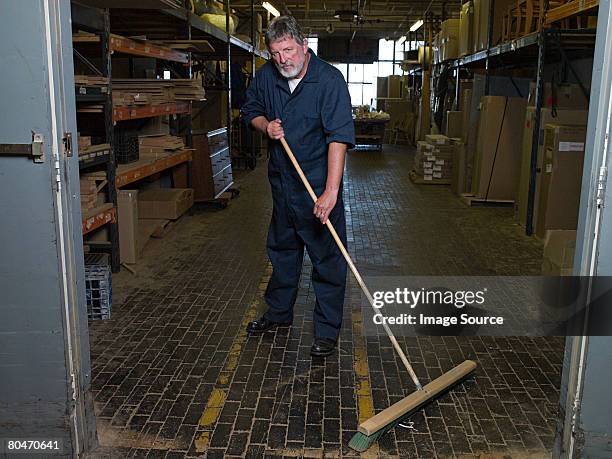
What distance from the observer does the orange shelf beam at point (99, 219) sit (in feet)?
16.9

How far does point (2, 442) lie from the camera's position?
9.62 feet

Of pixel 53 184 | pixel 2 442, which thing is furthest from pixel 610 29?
pixel 2 442

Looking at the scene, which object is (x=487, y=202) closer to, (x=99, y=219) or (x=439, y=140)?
(x=439, y=140)

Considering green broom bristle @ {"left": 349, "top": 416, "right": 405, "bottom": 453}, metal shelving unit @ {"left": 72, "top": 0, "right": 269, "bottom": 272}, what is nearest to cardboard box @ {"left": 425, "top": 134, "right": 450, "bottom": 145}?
metal shelving unit @ {"left": 72, "top": 0, "right": 269, "bottom": 272}

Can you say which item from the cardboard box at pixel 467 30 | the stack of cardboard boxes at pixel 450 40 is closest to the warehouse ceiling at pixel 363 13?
the stack of cardboard boxes at pixel 450 40

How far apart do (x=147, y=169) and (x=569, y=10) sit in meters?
4.83

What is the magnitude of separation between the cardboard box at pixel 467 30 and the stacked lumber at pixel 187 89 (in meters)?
5.69

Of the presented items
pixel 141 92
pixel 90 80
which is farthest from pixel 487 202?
pixel 90 80

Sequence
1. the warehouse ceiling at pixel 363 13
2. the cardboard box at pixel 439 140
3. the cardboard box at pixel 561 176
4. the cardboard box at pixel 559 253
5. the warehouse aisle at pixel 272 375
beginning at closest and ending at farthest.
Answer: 1. the warehouse aisle at pixel 272 375
2. the cardboard box at pixel 559 253
3. the cardboard box at pixel 561 176
4. the cardboard box at pixel 439 140
5. the warehouse ceiling at pixel 363 13

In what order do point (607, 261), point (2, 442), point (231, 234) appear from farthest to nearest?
point (231, 234) → point (2, 442) → point (607, 261)

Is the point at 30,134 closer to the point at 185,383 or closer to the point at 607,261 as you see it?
the point at 185,383

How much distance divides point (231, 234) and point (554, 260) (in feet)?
13.1

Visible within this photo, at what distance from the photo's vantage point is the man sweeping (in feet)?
12.6

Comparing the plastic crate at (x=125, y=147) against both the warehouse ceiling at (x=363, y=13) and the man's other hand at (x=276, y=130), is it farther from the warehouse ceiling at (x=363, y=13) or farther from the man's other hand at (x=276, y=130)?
the warehouse ceiling at (x=363, y=13)
